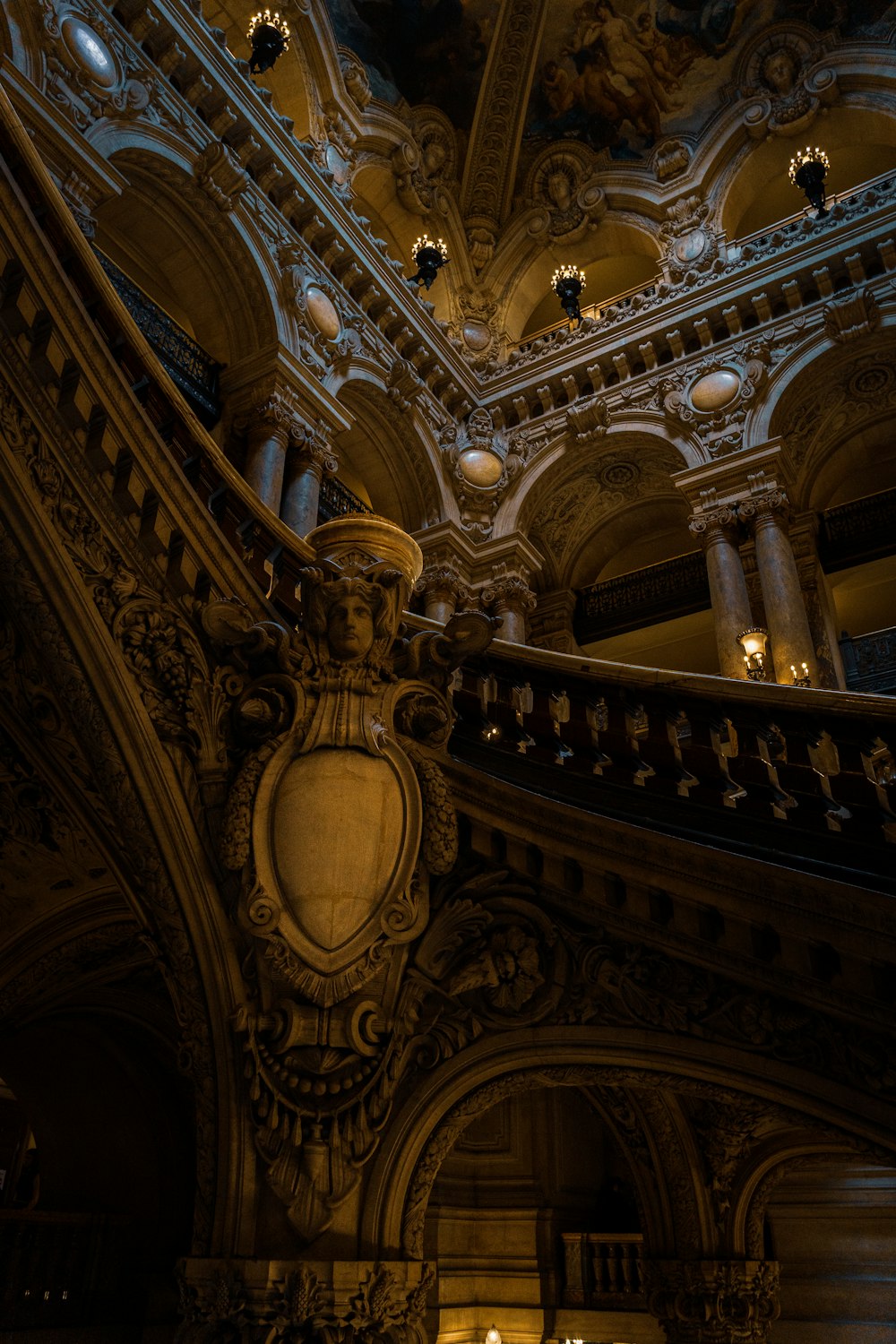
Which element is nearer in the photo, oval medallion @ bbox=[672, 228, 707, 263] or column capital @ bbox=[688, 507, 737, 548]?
column capital @ bbox=[688, 507, 737, 548]

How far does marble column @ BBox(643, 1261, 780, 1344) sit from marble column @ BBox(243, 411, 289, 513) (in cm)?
814

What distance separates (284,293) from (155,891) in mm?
10082

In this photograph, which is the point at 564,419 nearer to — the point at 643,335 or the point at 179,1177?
the point at 643,335

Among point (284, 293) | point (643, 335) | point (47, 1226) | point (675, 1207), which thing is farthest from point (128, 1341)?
point (643, 335)

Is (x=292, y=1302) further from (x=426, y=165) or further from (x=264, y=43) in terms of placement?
(x=426, y=165)

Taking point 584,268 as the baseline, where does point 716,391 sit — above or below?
below

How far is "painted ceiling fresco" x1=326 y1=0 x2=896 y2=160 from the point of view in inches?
628

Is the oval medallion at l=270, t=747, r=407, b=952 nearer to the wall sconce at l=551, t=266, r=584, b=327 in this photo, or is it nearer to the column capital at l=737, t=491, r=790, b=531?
the column capital at l=737, t=491, r=790, b=531

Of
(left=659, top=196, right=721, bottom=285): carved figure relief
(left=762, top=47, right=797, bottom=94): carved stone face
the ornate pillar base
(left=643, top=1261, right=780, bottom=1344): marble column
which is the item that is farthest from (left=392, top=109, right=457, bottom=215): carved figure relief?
the ornate pillar base

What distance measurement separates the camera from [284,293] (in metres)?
11.7

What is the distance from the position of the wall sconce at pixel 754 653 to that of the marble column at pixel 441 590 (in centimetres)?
441

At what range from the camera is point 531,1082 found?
344 cm

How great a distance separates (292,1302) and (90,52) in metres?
11.4

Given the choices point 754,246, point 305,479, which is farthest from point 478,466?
point 754,246
